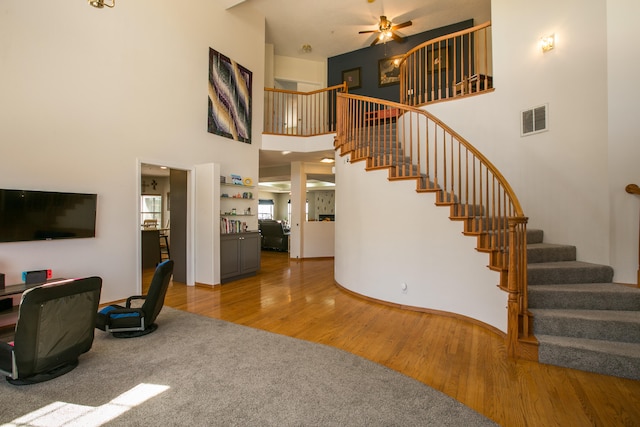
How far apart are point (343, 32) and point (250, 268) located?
686 centimetres

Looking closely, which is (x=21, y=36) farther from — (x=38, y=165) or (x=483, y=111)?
(x=483, y=111)

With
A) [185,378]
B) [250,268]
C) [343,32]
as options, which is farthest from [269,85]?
[185,378]

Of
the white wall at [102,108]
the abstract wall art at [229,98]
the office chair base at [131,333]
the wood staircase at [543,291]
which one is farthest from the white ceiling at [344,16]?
the office chair base at [131,333]

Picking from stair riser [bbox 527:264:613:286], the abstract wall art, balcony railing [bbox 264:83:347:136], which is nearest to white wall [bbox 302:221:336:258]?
balcony railing [bbox 264:83:347:136]

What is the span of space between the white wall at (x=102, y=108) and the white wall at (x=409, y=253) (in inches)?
129

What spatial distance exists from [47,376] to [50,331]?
16.2 inches

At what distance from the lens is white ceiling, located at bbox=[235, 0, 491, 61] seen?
7.16 metres

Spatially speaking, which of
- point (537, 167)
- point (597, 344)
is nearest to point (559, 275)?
point (597, 344)

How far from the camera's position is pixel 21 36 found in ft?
11.8

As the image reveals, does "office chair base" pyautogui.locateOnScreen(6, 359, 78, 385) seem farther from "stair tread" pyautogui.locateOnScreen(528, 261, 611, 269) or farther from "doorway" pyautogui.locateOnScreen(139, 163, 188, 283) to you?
"stair tread" pyautogui.locateOnScreen(528, 261, 611, 269)

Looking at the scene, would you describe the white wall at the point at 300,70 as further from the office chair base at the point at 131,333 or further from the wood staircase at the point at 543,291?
the office chair base at the point at 131,333

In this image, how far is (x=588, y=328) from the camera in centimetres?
285

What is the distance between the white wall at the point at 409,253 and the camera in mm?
3703

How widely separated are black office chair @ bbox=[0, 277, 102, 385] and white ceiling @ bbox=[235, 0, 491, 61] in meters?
6.24
